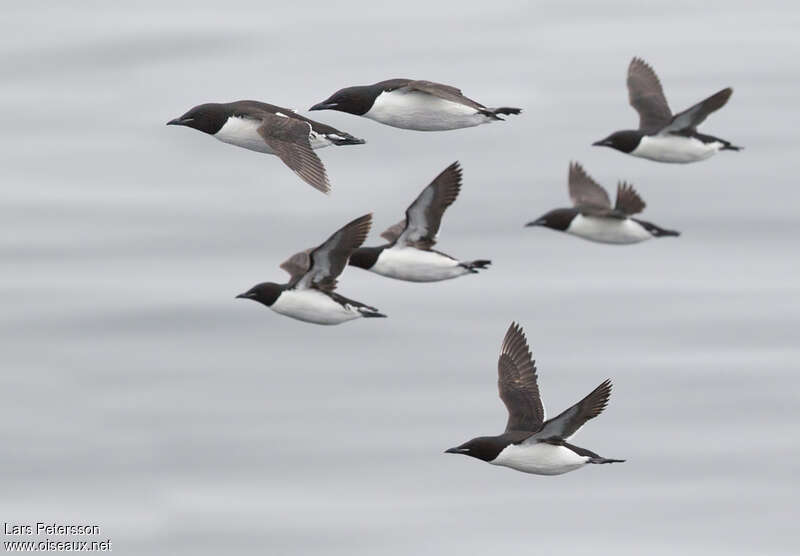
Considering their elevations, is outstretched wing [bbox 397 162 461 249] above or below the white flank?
below

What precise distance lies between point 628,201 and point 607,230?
52cm

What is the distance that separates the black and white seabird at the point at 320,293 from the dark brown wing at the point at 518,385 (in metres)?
1.64

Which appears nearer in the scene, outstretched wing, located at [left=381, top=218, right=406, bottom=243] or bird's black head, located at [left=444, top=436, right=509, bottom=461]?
bird's black head, located at [left=444, top=436, right=509, bottom=461]

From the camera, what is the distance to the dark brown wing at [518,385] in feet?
78.3

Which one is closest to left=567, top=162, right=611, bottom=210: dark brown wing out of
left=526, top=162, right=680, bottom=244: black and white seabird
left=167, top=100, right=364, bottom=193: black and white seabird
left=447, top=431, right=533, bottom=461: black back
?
left=526, top=162, right=680, bottom=244: black and white seabird

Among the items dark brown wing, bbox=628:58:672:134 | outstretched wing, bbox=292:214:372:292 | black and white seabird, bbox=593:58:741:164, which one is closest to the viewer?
outstretched wing, bbox=292:214:372:292

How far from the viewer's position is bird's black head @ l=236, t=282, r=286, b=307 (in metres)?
24.0

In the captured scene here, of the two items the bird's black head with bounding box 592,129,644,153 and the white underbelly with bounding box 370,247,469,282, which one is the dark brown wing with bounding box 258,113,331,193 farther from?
the bird's black head with bounding box 592,129,644,153

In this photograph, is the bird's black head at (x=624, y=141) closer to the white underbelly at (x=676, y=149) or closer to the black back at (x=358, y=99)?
the white underbelly at (x=676, y=149)

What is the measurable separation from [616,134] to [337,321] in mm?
4322

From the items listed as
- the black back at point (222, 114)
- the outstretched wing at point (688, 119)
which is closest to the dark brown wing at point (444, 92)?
the black back at point (222, 114)

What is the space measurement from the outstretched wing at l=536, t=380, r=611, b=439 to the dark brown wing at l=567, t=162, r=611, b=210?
3.78 m

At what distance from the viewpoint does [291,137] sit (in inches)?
947

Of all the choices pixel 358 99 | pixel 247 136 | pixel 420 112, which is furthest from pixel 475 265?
pixel 247 136
